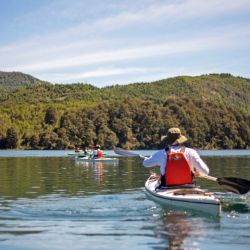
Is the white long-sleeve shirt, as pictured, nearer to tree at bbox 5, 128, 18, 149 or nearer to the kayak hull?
the kayak hull

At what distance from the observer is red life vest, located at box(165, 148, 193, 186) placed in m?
16.0

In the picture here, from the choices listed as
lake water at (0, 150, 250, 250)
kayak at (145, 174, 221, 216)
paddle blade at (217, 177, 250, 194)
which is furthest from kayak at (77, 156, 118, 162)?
paddle blade at (217, 177, 250, 194)

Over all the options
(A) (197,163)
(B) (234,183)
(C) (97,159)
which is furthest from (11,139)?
(A) (197,163)

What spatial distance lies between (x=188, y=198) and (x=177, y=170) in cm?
140

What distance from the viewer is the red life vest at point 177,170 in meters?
16.0

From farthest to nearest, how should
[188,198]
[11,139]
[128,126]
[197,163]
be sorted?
[128,126] → [11,139] → [197,163] → [188,198]

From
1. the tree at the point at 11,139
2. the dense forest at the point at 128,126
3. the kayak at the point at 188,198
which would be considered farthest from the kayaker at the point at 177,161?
the tree at the point at 11,139

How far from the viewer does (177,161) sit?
16.1 metres

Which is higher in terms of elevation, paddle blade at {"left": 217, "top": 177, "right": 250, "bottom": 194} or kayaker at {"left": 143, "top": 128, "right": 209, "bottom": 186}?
kayaker at {"left": 143, "top": 128, "right": 209, "bottom": 186}

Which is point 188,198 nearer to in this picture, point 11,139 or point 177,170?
point 177,170

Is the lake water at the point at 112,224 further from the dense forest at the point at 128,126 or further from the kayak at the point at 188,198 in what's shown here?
the dense forest at the point at 128,126

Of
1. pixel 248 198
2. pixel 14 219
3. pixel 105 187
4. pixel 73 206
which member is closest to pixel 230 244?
pixel 14 219

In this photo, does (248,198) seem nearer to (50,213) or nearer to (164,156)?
(164,156)

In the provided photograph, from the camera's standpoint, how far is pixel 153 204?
18.0 metres
